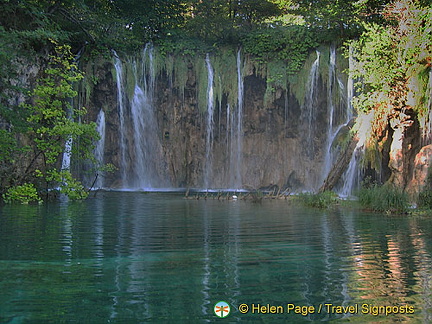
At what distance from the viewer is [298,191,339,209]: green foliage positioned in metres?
15.4

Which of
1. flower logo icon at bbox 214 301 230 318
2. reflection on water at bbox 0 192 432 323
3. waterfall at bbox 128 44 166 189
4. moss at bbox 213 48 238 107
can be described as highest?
moss at bbox 213 48 238 107

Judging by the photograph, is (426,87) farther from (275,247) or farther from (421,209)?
(275,247)

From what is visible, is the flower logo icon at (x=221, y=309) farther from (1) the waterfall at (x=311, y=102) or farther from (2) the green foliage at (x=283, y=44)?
(2) the green foliage at (x=283, y=44)

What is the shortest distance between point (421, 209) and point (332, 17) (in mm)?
15962

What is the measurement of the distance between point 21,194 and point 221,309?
12.7 metres

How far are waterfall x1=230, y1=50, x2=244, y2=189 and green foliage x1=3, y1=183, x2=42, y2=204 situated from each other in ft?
49.2

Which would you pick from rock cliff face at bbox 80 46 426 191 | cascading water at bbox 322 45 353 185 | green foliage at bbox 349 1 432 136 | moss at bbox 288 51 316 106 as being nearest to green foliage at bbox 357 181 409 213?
green foliage at bbox 349 1 432 136

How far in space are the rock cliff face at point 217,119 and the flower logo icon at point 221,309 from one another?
76.4 feet

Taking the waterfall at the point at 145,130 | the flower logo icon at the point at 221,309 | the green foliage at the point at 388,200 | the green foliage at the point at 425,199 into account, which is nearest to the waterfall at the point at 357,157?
the green foliage at the point at 388,200

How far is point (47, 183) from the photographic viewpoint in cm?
1692

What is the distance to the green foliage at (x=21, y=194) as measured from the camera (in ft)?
50.5

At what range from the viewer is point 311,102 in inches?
1113

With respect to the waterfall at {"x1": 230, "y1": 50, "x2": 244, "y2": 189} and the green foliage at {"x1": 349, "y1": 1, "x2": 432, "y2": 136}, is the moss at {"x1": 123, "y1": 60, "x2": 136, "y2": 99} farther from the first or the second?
the green foliage at {"x1": 349, "y1": 1, "x2": 432, "y2": 136}

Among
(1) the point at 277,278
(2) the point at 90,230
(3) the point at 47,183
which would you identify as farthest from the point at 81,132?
(1) the point at 277,278
